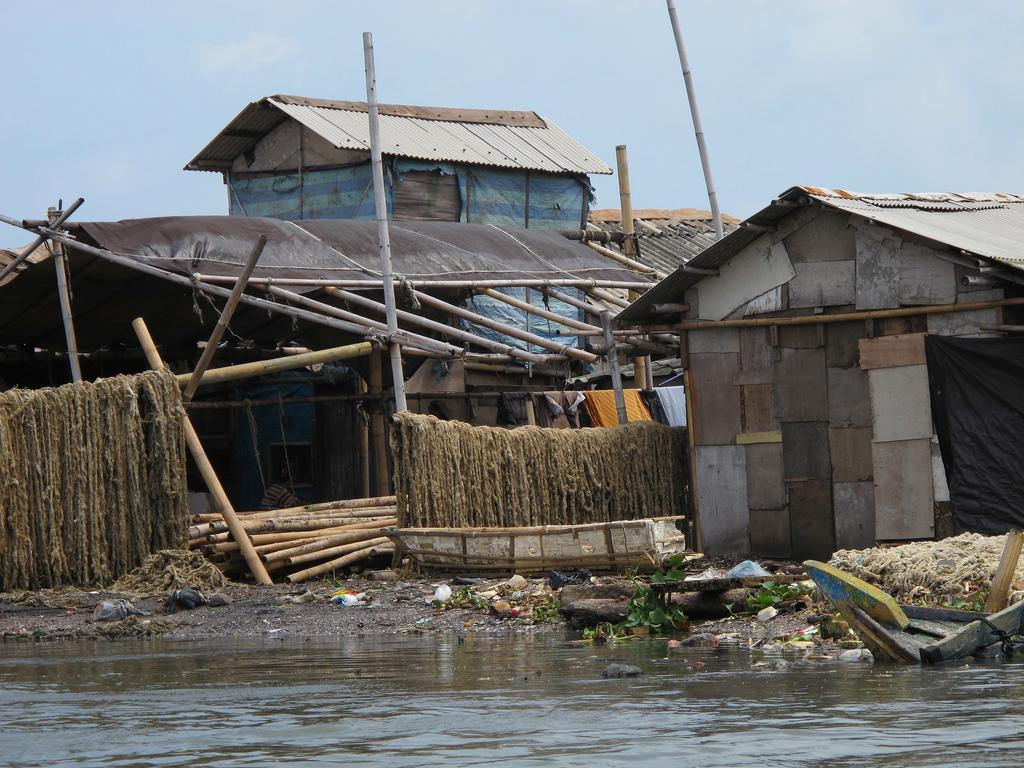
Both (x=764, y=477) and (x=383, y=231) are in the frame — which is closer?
(x=764, y=477)

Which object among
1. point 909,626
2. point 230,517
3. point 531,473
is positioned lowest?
point 909,626

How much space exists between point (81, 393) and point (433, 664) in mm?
6251

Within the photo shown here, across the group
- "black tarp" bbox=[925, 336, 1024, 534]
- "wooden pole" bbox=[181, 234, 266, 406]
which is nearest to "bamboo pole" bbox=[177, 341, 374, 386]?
"wooden pole" bbox=[181, 234, 266, 406]

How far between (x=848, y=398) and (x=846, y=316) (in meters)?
0.82

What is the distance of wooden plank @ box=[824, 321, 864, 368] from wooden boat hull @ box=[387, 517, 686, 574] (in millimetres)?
2432

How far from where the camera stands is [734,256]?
16078 millimetres

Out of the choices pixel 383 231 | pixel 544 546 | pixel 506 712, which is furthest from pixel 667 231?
pixel 506 712

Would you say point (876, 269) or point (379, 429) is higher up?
point (876, 269)

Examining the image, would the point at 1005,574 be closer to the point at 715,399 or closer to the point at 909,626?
the point at 909,626

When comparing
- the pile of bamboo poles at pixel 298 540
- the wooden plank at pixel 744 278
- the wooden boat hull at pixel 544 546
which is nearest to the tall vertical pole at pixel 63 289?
the pile of bamboo poles at pixel 298 540

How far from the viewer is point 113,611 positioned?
13.5 metres

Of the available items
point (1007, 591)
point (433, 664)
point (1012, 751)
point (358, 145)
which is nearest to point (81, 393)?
point (433, 664)

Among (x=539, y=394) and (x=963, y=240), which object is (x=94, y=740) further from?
(x=539, y=394)

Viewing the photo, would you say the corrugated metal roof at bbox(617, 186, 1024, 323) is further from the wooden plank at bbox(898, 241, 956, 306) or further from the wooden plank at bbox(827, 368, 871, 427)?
the wooden plank at bbox(827, 368, 871, 427)
